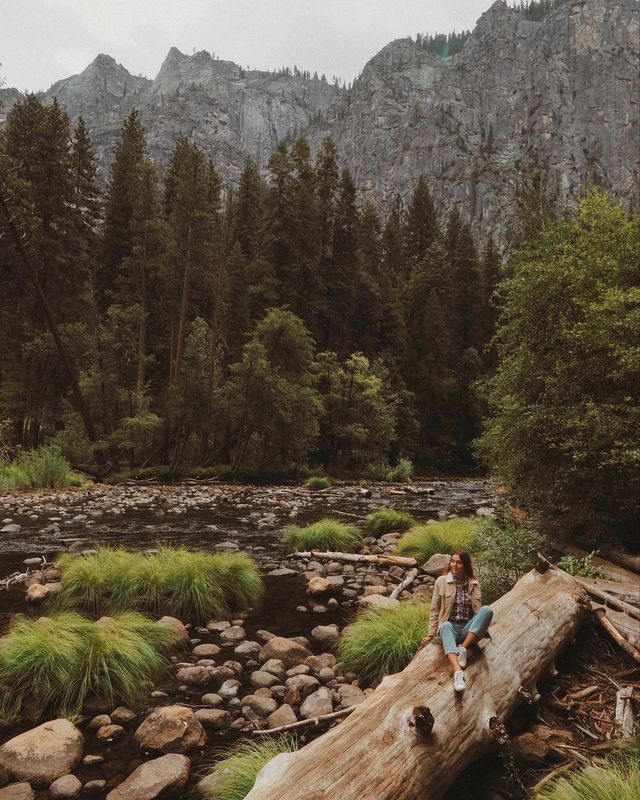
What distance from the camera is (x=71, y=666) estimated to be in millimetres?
4441

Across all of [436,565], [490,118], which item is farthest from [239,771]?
[490,118]

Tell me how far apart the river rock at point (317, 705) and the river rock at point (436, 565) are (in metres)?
4.58

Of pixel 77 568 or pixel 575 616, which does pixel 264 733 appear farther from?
pixel 77 568

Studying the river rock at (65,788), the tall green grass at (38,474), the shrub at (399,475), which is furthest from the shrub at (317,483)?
the river rock at (65,788)

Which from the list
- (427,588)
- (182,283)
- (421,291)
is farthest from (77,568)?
(421,291)

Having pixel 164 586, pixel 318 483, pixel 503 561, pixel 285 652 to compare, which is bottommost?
pixel 318 483

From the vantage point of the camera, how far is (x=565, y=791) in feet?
8.86

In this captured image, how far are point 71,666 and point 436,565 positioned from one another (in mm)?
6145

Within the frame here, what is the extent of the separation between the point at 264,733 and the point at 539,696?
219 centimetres

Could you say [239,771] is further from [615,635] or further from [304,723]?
[615,635]

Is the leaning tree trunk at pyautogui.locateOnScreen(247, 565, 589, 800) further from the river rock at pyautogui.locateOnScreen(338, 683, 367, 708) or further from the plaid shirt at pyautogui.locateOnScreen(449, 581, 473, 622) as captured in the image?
the river rock at pyautogui.locateOnScreen(338, 683, 367, 708)

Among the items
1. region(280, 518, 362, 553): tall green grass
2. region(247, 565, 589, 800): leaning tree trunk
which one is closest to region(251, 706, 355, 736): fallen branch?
region(247, 565, 589, 800): leaning tree trunk

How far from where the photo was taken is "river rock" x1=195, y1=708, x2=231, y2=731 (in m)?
4.14

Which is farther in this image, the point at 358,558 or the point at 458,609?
the point at 358,558
